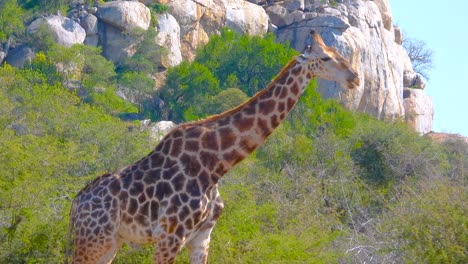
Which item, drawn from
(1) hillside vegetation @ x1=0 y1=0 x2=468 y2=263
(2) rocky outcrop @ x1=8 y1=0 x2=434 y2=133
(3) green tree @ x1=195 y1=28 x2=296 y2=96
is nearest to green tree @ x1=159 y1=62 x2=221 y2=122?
(1) hillside vegetation @ x1=0 y1=0 x2=468 y2=263

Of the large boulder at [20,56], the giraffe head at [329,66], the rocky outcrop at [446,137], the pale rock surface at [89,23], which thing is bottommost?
the large boulder at [20,56]

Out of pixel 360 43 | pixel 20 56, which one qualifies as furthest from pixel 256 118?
pixel 360 43

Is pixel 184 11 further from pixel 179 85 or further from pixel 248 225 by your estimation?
pixel 248 225

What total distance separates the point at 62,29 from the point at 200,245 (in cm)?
4232

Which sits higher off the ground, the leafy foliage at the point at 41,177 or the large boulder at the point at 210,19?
the leafy foliage at the point at 41,177

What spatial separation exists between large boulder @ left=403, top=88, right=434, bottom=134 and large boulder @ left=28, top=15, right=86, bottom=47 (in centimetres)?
1812

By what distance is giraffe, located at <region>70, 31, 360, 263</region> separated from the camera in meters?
11.2

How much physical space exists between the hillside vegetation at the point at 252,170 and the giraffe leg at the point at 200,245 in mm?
1857

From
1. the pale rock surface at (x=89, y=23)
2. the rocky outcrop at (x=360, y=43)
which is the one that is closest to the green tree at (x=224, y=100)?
the rocky outcrop at (x=360, y=43)

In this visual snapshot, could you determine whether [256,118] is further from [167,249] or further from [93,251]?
[93,251]

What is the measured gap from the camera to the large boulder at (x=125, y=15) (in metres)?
53.5

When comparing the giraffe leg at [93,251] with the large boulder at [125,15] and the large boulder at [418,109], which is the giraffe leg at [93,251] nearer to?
the large boulder at [125,15]

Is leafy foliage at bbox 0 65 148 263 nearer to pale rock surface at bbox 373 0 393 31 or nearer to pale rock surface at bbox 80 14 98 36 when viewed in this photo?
pale rock surface at bbox 80 14 98 36

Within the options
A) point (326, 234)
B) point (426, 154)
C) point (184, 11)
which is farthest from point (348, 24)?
point (326, 234)
